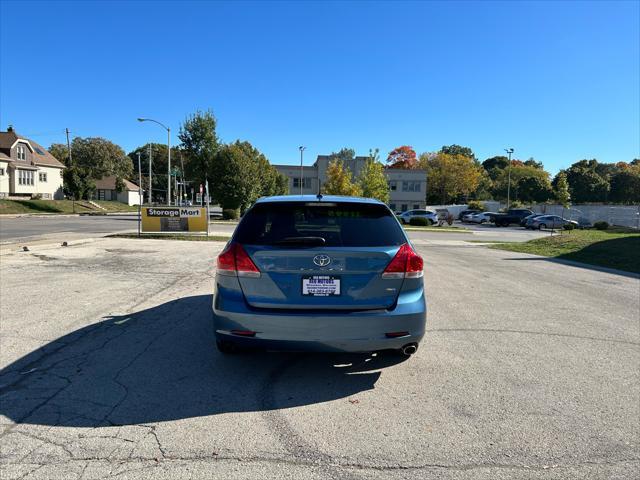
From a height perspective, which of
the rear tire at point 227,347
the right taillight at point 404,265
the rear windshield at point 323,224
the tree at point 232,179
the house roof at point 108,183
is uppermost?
the house roof at point 108,183

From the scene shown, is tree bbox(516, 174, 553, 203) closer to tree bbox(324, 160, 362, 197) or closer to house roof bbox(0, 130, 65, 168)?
tree bbox(324, 160, 362, 197)

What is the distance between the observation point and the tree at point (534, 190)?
88.2 m

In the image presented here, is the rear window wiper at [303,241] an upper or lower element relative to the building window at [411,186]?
lower

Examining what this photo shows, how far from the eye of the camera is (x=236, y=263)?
3.95m

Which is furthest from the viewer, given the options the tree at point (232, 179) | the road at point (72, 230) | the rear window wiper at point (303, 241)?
the tree at point (232, 179)

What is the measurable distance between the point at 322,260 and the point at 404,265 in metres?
0.76

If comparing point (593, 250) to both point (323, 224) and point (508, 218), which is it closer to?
point (323, 224)

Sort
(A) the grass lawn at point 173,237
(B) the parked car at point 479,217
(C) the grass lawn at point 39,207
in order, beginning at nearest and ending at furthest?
(A) the grass lawn at point 173,237 → (C) the grass lawn at point 39,207 → (B) the parked car at point 479,217

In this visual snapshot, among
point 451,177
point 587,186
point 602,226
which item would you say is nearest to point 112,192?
point 451,177

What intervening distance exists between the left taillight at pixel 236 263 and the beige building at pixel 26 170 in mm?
57459

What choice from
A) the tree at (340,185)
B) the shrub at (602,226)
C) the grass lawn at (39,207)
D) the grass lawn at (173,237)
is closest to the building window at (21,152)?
the grass lawn at (39,207)

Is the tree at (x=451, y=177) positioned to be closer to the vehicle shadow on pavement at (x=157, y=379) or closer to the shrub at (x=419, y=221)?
the shrub at (x=419, y=221)

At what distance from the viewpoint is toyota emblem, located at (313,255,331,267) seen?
3.80 meters

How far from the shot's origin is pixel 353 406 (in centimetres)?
367
